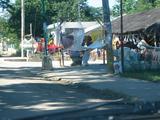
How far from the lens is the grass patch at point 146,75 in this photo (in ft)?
65.8

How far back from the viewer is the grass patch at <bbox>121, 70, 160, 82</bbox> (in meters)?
20.0

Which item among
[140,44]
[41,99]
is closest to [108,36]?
[140,44]

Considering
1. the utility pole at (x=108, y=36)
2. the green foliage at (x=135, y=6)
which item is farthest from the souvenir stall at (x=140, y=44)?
the green foliage at (x=135, y=6)

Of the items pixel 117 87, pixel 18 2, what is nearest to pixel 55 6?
pixel 18 2

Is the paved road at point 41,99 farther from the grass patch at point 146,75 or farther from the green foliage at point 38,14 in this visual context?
the green foliage at point 38,14

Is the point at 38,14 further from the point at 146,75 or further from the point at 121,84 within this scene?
the point at 121,84

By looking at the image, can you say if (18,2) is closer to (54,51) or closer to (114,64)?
(54,51)

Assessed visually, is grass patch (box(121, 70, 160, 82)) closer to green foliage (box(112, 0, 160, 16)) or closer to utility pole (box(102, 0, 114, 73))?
utility pole (box(102, 0, 114, 73))

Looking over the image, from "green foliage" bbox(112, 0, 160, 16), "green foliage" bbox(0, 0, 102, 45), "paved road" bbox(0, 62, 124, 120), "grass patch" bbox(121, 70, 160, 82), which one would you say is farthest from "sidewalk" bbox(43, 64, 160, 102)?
"green foliage" bbox(112, 0, 160, 16)

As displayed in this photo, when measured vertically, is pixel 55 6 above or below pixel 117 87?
above

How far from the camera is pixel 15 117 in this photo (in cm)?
1180

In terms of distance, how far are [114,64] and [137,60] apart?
173 centimetres

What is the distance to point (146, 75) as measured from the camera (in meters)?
21.4

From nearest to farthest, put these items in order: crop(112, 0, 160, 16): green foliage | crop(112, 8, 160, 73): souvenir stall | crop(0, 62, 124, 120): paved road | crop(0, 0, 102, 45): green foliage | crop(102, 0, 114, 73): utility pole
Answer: crop(0, 62, 124, 120): paved road, crop(102, 0, 114, 73): utility pole, crop(112, 8, 160, 73): souvenir stall, crop(0, 0, 102, 45): green foliage, crop(112, 0, 160, 16): green foliage
